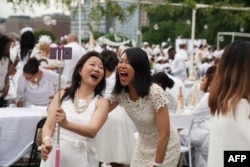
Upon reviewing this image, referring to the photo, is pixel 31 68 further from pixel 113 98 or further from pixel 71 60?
pixel 113 98

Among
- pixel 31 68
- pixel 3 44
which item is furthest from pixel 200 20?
pixel 31 68

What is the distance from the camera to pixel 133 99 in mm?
4473

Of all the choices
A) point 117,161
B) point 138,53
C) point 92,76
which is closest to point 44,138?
point 92,76

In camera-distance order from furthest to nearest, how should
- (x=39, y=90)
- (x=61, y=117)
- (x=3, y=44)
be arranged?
(x=3, y=44) → (x=39, y=90) → (x=61, y=117)

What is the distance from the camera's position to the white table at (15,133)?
7.40 metres

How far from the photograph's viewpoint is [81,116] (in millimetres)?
4324

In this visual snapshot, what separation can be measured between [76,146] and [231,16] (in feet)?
47.5

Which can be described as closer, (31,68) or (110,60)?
(110,60)

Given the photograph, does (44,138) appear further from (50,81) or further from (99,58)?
(50,81)

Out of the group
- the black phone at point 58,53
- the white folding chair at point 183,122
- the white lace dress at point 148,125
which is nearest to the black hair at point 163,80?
the white folding chair at point 183,122

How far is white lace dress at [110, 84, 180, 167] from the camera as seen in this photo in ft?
14.4

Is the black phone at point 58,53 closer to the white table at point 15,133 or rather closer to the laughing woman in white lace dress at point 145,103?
the laughing woman in white lace dress at point 145,103

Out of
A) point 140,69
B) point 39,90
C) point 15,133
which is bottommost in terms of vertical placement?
point 15,133

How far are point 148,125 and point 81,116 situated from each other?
511 millimetres
